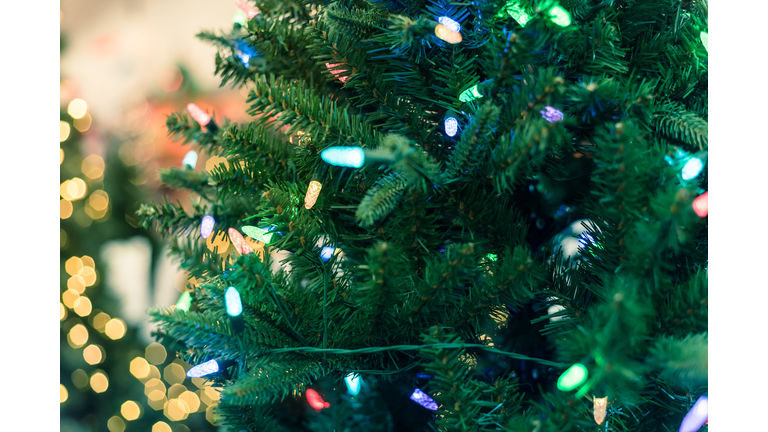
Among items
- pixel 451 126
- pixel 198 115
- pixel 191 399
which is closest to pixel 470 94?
pixel 451 126

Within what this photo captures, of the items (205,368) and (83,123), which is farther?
(83,123)

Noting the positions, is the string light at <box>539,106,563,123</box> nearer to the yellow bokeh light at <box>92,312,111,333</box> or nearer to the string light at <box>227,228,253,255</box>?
the string light at <box>227,228,253,255</box>

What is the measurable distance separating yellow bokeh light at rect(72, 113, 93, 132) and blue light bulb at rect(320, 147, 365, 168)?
3.33ft

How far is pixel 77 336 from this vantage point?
3.20 feet

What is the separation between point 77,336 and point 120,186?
0.37m

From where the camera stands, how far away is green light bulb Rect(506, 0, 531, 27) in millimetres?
276

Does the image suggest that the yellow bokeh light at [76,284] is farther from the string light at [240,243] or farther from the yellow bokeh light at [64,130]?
the string light at [240,243]

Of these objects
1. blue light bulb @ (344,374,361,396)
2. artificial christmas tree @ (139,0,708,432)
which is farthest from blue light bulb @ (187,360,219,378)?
blue light bulb @ (344,374,361,396)

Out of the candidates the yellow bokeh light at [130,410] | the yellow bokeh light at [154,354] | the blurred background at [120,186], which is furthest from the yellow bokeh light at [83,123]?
the yellow bokeh light at [130,410]

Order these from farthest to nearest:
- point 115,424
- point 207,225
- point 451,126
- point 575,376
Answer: point 115,424
point 207,225
point 451,126
point 575,376

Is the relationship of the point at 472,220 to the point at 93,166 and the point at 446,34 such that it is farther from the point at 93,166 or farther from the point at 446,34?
the point at 93,166

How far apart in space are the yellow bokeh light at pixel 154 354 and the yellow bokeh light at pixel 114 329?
0.07 m
